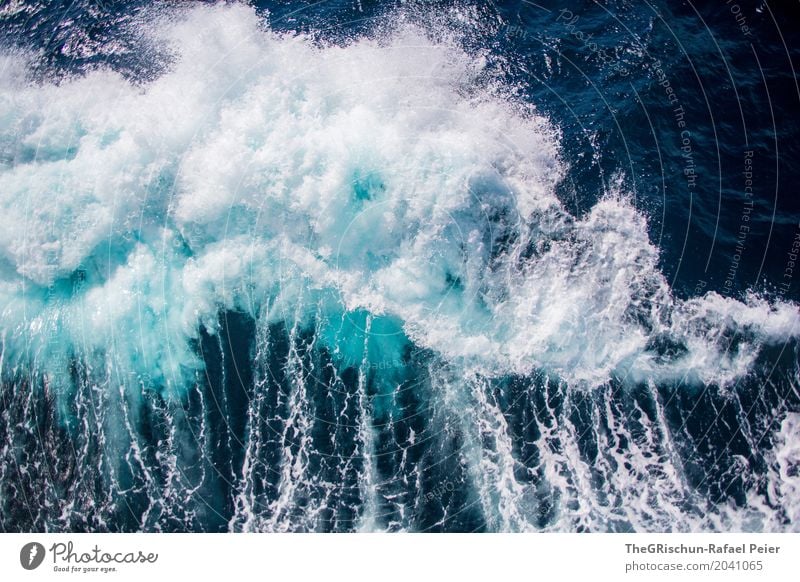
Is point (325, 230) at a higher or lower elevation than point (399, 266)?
higher

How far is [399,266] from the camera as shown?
8.99 meters

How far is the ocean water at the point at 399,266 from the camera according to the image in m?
8.03
